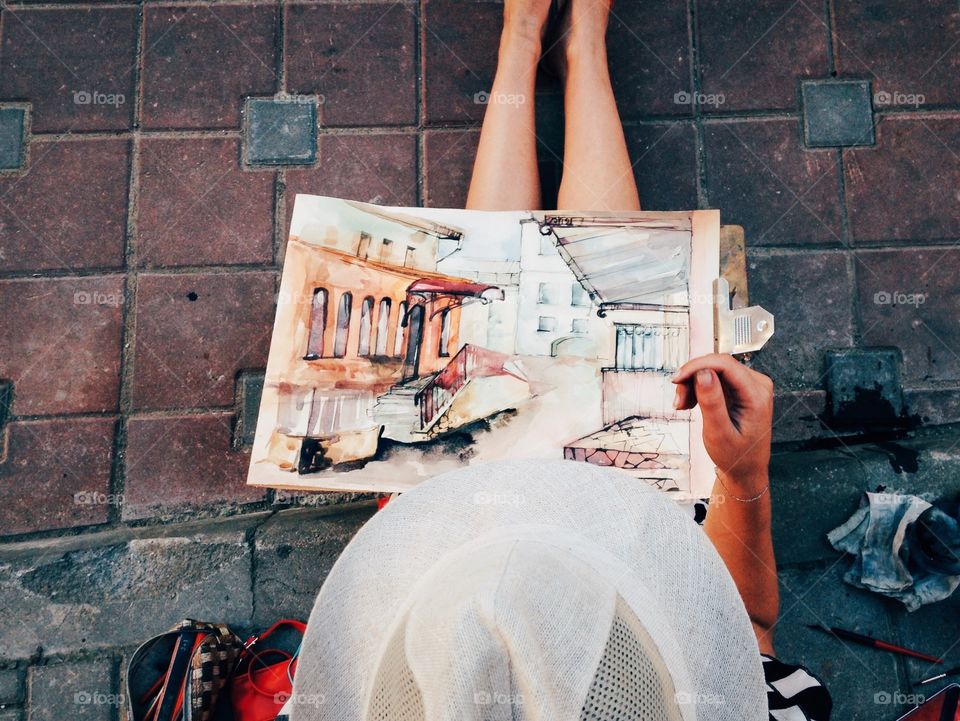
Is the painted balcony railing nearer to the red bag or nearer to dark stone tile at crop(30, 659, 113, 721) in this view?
the red bag

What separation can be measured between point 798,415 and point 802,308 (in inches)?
10.2

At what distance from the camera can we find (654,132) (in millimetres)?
1651

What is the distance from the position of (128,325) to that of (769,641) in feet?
5.02

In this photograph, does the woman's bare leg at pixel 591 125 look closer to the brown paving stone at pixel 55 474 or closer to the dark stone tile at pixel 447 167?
the dark stone tile at pixel 447 167

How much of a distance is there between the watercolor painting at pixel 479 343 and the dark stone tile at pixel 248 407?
0.37 m

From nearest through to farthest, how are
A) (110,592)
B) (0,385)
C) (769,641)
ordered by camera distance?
(769,641)
(110,592)
(0,385)

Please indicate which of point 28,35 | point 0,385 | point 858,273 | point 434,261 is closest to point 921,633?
point 858,273

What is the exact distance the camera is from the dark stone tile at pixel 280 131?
1.63 meters

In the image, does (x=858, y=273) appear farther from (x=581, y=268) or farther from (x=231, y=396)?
(x=231, y=396)

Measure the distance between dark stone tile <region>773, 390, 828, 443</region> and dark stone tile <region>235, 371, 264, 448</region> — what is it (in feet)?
3.99

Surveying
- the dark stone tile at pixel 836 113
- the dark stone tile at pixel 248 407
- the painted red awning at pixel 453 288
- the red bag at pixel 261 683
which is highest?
the dark stone tile at pixel 836 113

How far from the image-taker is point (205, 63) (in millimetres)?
1652

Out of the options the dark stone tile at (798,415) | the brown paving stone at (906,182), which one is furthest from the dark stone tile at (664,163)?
the dark stone tile at (798,415)

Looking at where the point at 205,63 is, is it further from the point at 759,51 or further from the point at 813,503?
the point at 813,503
